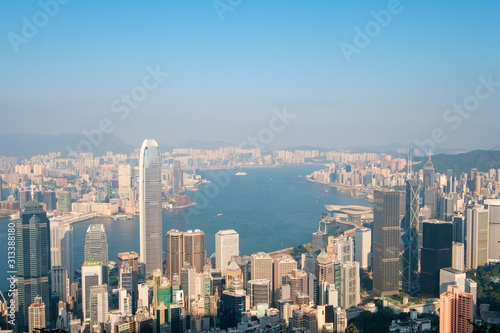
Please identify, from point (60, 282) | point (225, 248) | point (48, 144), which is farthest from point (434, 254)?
point (48, 144)

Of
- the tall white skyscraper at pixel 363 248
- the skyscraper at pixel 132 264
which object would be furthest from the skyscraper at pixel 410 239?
the skyscraper at pixel 132 264

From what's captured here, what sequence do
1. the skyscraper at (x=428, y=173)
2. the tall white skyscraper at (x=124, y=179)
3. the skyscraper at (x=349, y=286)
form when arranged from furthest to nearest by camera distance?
the tall white skyscraper at (x=124, y=179) → the skyscraper at (x=428, y=173) → the skyscraper at (x=349, y=286)

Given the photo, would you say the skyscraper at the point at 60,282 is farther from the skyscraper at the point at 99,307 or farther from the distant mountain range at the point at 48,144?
the distant mountain range at the point at 48,144

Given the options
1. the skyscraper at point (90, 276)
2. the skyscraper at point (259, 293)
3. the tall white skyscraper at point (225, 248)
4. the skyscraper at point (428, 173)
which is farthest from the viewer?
the skyscraper at point (428, 173)

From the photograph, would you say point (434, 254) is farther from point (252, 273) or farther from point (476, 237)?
point (252, 273)

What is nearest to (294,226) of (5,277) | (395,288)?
(395,288)

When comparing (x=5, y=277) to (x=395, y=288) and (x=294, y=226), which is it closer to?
(x=395, y=288)

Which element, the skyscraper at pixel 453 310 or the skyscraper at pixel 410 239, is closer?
the skyscraper at pixel 453 310
